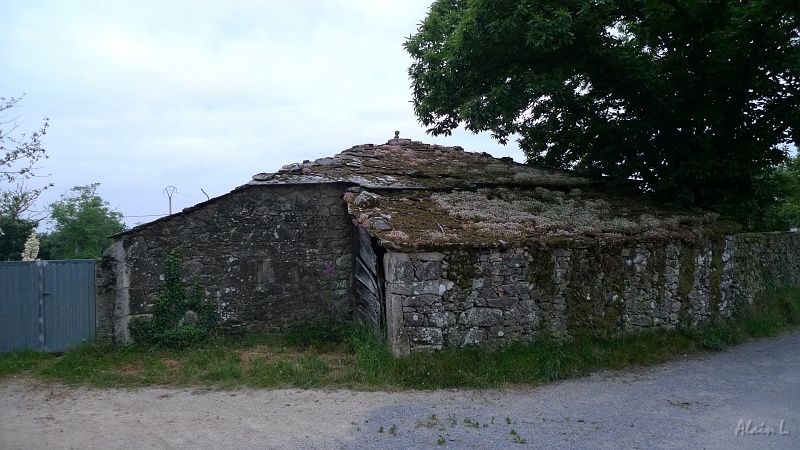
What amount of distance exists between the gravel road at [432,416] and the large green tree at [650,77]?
5181 mm

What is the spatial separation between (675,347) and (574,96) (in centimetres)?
662

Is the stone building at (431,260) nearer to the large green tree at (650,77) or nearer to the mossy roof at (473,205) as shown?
the mossy roof at (473,205)

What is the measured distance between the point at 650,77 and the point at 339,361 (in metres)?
8.52

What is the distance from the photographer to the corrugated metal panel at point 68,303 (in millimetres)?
9711

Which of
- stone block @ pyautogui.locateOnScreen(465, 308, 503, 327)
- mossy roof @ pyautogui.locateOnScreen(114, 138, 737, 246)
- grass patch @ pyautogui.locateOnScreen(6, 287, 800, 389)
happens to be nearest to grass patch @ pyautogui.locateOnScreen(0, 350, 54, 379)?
grass patch @ pyautogui.locateOnScreen(6, 287, 800, 389)

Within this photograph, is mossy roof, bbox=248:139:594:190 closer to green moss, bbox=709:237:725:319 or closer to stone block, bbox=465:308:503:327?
green moss, bbox=709:237:725:319

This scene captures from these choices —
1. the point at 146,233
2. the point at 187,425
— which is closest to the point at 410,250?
the point at 187,425

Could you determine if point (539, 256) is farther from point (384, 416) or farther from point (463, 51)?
point (463, 51)

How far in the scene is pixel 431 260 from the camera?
26.7 feet

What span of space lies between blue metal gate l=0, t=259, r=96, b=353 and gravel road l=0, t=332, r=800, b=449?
5.63 feet

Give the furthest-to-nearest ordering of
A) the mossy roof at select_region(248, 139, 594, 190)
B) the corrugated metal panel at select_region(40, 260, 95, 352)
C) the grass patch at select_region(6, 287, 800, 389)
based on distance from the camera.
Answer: the mossy roof at select_region(248, 139, 594, 190) < the corrugated metal panel at select_region(40, 260, 95, 352) < the grass patch at select_region(6, 287, 800, 389)

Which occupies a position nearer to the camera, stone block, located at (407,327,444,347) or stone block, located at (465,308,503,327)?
stone block, located at (407,327,444,347)

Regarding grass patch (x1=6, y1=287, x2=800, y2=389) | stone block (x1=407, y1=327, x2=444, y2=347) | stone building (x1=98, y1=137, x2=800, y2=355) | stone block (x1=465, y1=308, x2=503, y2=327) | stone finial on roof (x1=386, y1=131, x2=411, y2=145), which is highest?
stone finial on roof (x1=386, y1=131, x2=411, y2=145)

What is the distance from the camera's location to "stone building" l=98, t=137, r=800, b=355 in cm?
823
